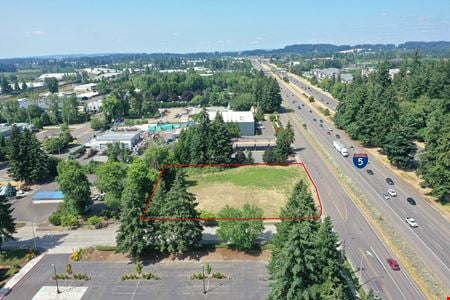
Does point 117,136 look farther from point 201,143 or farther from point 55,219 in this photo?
point 55,219

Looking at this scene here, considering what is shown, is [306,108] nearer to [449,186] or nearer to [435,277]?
[449,186]

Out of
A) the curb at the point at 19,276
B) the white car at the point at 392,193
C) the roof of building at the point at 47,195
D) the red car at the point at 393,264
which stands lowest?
the curb at the point at 19,276

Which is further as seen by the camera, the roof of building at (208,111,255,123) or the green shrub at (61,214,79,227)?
the roof of building at (208,111,255,123)

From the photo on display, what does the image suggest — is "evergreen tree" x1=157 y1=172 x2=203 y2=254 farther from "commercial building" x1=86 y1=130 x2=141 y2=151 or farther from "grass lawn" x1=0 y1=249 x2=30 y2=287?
"commercial building" x1=86 y1=130 x2=141 y2=151

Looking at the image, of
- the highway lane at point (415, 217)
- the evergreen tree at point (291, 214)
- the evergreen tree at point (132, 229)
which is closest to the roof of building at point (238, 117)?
the highway lane at point (415, 217)

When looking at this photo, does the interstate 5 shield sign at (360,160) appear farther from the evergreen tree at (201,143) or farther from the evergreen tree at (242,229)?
the evergreen tree at (242,229)

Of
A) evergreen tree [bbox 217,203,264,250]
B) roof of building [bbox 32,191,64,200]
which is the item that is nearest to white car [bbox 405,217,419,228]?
evergreen tree [bbox 217,203,264,250]
